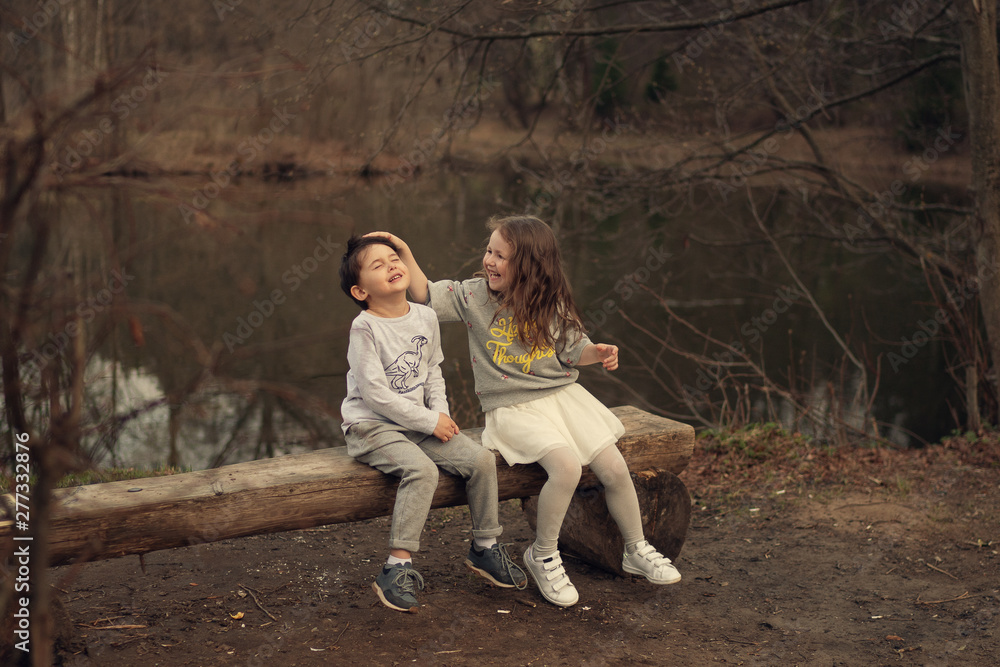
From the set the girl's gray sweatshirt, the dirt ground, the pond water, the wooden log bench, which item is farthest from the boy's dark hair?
the pond water

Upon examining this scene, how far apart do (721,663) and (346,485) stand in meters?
1.35

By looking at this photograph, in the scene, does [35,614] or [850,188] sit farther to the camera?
[850,188]

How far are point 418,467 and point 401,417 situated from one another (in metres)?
Result: 0.18

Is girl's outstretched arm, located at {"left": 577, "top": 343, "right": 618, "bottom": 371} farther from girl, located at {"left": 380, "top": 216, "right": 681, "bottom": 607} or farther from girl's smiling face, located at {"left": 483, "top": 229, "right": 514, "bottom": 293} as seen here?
girl's smiling face, located at {"left": 483, "top": 229, "right": 514, "bottom": 293}

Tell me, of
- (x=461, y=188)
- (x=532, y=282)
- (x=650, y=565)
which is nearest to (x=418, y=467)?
(x=532, y=282)

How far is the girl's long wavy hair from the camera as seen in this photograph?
3.24 metres

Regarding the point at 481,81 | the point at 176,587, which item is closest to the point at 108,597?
the point at 176,587

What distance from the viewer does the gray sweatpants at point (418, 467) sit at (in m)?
2.96

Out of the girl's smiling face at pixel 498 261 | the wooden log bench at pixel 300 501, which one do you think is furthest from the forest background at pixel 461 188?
the girl's smiling face at pixel 498 261

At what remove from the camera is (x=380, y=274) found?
3068 millimetres

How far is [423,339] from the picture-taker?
10.4 feet

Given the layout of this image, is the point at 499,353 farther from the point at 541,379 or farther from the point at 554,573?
the point at 554,573

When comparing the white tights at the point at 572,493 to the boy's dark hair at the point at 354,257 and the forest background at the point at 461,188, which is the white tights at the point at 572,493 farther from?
the forest background at the point at 461,188

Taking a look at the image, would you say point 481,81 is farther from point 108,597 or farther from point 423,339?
point 108,597
